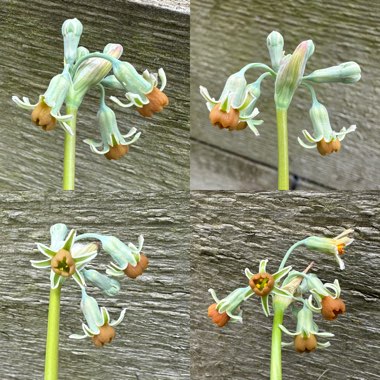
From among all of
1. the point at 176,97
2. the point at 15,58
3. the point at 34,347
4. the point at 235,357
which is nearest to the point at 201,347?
the point at 235,357

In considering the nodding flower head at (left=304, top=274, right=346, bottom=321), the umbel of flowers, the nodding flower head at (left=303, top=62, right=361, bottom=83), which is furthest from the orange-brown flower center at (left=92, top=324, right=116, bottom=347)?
the nodding flower head at (left=303, top=62, right=361, bottom=83)

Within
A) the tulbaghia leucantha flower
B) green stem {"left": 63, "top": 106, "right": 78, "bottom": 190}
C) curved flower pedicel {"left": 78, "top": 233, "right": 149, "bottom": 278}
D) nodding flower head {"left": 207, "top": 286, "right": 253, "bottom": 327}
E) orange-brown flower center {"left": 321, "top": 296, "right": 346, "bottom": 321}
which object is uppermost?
the tulbaghia leucantha flower

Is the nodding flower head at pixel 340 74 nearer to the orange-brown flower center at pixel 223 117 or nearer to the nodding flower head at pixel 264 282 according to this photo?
the orange-brown flower center at pixel 223 117

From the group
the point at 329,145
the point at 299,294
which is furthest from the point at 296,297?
the point at 329,145

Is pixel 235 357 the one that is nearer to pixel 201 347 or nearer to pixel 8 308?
pixel 201 347

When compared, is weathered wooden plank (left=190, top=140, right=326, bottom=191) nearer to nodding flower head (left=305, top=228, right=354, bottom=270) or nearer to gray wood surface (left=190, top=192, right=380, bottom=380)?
gray wood surface (left=190, top=192, right=380, bottom=380)

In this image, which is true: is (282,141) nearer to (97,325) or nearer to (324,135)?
(324,135)
